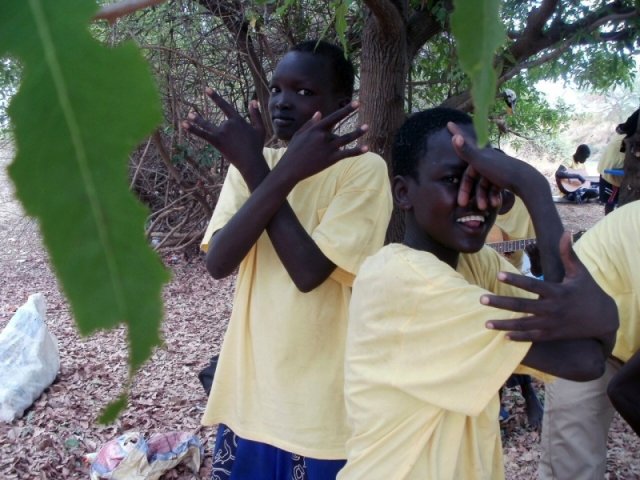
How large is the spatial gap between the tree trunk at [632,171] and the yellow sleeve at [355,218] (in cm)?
243

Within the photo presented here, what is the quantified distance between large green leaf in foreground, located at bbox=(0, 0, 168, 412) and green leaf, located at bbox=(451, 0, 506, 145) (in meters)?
0.14

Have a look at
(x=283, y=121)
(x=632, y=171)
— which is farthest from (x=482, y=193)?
(x=632, y=171)

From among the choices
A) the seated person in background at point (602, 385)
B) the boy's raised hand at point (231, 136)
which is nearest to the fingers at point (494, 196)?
the boy's raised hand at point (231, 136)

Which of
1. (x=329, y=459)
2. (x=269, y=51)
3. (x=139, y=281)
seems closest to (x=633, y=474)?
(x=329, y=459)

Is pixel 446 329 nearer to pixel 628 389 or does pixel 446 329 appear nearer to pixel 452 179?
pixel 452 179

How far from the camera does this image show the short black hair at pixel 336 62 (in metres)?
1.67

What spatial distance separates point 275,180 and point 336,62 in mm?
570

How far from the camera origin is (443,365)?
1.16 m

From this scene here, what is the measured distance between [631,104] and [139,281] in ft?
80.8

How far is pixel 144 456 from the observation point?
281 cm

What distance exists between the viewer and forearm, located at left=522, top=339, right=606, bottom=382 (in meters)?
1.10

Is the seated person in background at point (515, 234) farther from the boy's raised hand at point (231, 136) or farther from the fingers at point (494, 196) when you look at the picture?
the boy's raised hand at point (231, 136)

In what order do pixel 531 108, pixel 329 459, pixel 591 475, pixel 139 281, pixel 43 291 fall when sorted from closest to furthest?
pixel 139 281 → pixel 329 459 → pixel 591 475 → pixel 43 291 → pixel 531 108

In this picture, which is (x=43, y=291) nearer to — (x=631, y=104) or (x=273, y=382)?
(x=273, y=382)
